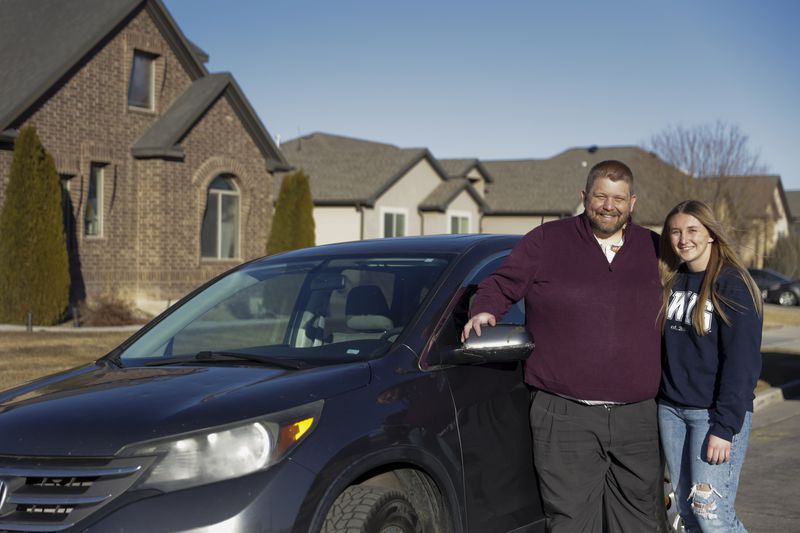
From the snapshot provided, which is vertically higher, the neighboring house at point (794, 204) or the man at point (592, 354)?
the neighboring house at point (794, 204)

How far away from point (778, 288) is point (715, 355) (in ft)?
136

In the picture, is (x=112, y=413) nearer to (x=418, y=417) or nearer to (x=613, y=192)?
(x=418, y=417)

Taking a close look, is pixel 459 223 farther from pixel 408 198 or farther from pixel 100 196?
pixel 100 196

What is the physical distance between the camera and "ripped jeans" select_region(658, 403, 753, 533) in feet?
13.5

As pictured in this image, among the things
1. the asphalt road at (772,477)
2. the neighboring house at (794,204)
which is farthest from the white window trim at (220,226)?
the neighboring house at (794,204)

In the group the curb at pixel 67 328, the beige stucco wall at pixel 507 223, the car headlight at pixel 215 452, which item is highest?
the beige stucco wall at pixel 507 223

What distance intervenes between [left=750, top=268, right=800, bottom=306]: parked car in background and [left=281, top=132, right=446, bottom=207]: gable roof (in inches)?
628

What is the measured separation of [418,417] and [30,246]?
16606mm

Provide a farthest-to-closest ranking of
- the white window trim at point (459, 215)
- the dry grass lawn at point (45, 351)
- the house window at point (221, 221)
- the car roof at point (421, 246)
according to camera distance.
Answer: the white window trim at point (459, 215), the house window at point (221, 221), the dry grass lawn at point (45, 351), the car roof at point (421, 246)

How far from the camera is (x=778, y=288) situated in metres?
42.8

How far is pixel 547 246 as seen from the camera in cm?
430

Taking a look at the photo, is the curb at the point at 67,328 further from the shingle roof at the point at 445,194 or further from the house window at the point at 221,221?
the shingle roof at the point at 445,194

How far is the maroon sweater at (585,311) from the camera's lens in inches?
162

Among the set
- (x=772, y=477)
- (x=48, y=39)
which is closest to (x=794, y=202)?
(x=48, y=39)
